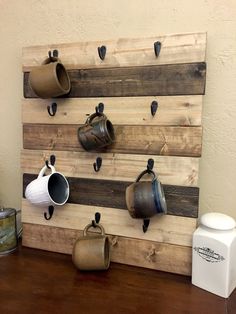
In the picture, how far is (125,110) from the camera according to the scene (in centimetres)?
90

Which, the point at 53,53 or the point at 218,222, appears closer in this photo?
the point at 218,222

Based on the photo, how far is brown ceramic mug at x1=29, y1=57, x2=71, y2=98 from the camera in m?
0.88

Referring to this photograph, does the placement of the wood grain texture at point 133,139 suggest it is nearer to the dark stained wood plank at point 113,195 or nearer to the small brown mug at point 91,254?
the dark stained wood plank at point 113,195

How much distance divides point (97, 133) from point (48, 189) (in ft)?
0.83

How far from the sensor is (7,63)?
1113 millimetres

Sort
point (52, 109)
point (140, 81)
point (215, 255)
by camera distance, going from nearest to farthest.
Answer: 1. point (215, 255)
2. point (140, 81)
3. point (52, 109)

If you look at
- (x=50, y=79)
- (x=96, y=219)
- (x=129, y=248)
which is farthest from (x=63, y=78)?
(x=129, y=248)

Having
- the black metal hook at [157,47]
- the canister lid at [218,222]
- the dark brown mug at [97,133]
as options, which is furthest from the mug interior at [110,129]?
the canister lid at [218,222]

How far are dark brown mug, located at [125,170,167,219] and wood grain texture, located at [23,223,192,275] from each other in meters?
0.14

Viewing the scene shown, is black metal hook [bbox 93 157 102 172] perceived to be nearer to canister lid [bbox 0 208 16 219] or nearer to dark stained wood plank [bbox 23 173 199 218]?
dark stained wood plank [bbox 23 173 199 218]

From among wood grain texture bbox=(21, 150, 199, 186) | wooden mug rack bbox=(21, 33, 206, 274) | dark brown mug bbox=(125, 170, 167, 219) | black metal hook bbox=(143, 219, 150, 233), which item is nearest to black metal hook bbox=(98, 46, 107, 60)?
wooden mug rack bbox=(21, 33, 206, 274)

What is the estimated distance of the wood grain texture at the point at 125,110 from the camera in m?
0.84

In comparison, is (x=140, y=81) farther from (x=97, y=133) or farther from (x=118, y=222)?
(x=118, y=222)

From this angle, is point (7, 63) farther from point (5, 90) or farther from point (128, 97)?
point (128, 97)
